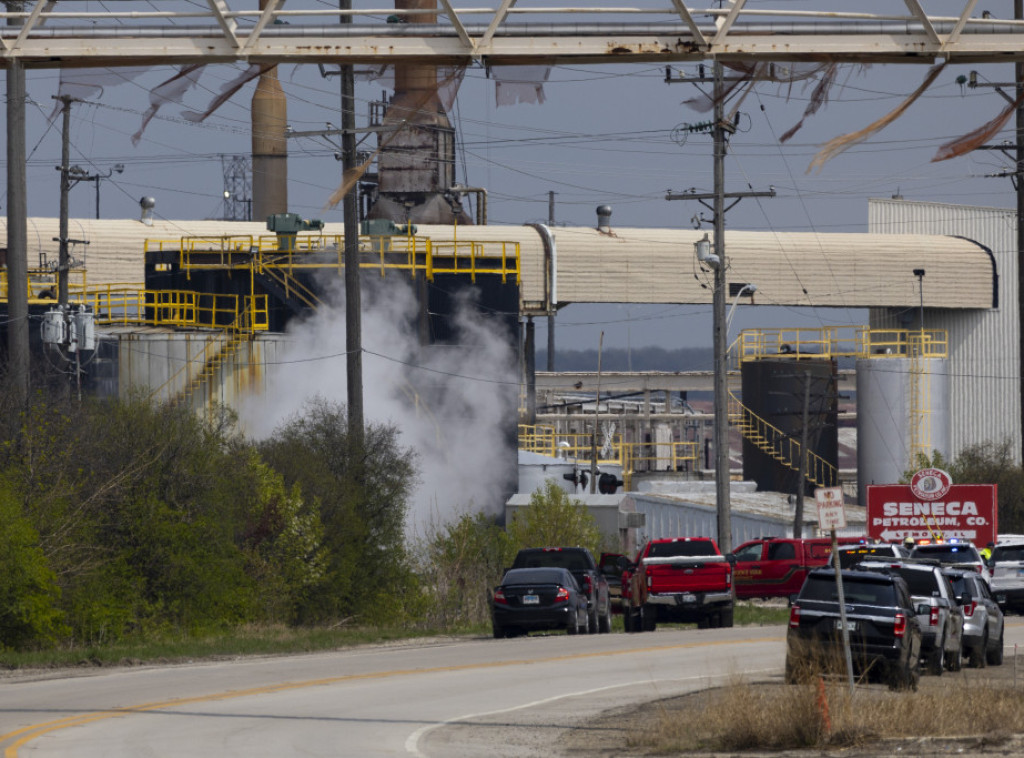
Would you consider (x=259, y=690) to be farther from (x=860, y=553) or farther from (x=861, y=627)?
(x=860, y=553)

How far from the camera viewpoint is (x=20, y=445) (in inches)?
1118

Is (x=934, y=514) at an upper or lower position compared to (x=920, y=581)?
lower

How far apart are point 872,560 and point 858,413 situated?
42.0 m

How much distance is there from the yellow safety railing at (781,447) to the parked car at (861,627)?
44.1m

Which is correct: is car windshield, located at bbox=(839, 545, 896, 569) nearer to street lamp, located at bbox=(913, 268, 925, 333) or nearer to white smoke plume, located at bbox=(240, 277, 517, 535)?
white smoke plume, located at bbox=(240, 277, 517, 535)

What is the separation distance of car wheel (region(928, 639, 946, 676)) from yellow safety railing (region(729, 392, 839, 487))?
41.3m

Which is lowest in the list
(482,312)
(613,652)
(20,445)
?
(613,652)

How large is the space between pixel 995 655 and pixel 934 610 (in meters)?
3.81

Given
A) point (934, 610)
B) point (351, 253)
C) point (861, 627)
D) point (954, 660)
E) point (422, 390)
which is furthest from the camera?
point (422, 390)

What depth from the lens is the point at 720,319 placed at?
41000mm

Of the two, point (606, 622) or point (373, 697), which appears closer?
point (373, 697)

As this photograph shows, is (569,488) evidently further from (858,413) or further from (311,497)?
(311,497)

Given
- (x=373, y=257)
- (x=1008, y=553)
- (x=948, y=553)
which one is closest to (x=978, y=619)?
(x=948, y=553)

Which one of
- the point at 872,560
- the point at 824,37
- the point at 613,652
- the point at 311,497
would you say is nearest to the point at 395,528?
the point at 311,497
